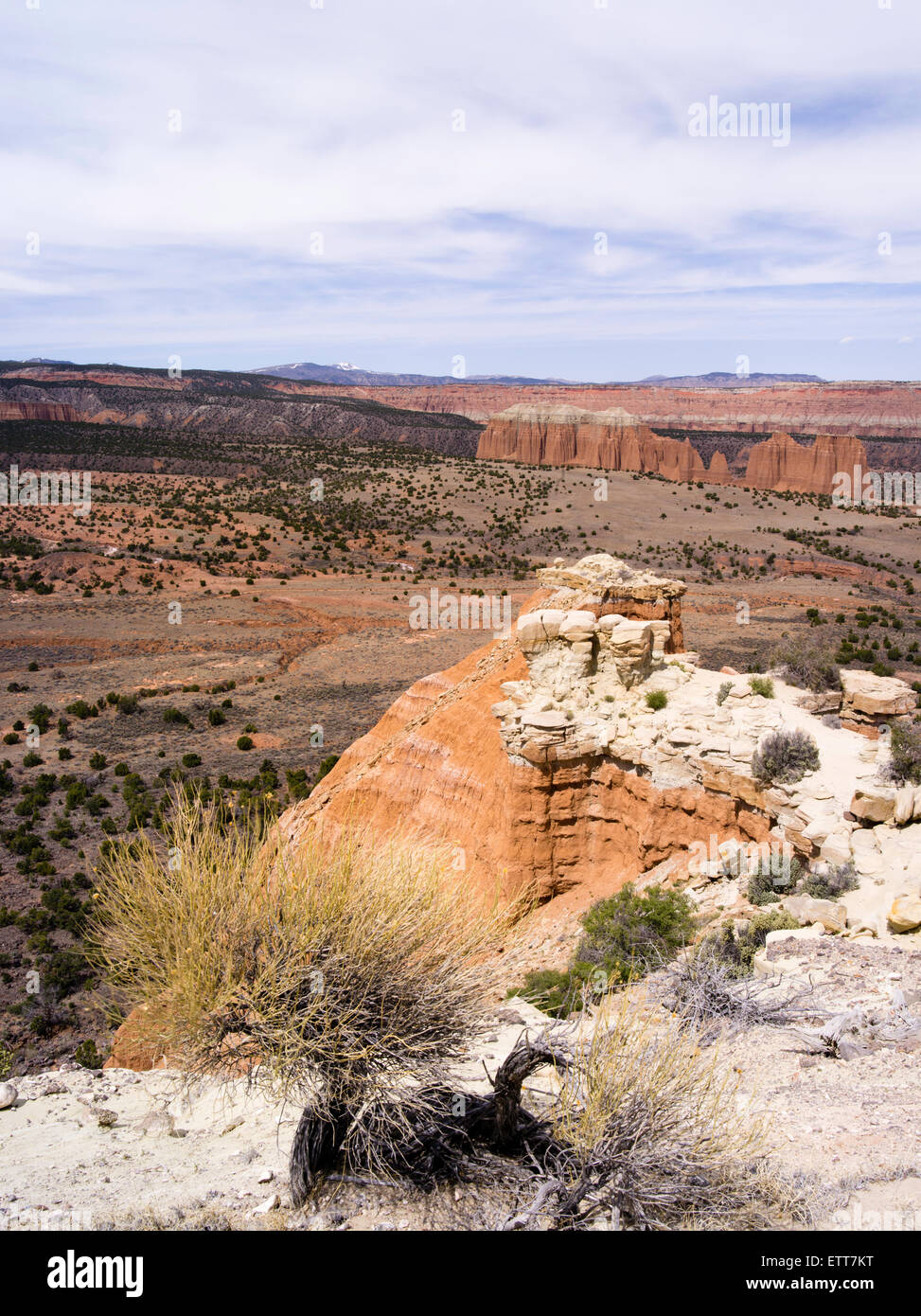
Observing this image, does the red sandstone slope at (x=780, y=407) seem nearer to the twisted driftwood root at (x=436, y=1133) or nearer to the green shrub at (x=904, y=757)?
the green shrub at (x=904, y=757)

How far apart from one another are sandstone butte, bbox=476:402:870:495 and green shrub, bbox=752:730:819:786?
100m

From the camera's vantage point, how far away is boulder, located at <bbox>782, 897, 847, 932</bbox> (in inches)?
359

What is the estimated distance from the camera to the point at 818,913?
30.3 feet

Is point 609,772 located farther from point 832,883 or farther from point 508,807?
point 832,883

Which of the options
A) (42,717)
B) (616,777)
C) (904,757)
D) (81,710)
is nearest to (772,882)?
(904,757)

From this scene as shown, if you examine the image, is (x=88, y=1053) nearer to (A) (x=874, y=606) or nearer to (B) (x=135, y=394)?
(A) (x=874, y=606)

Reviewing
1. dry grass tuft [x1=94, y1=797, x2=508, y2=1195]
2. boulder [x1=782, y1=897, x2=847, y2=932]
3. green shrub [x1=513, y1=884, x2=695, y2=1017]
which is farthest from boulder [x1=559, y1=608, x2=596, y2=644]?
dry grass tuft [x1=94, y1=797, x2=508, y2=1195]

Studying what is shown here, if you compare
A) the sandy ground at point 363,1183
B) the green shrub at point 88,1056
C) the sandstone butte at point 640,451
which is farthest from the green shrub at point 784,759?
the sandstone butte at point 640,451

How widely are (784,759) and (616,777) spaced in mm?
2454

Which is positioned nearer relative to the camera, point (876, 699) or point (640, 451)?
point (876, 699)

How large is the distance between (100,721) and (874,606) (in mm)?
40788

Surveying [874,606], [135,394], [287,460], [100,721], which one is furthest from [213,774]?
[135,394]

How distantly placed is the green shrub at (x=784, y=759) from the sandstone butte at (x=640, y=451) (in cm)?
10038
